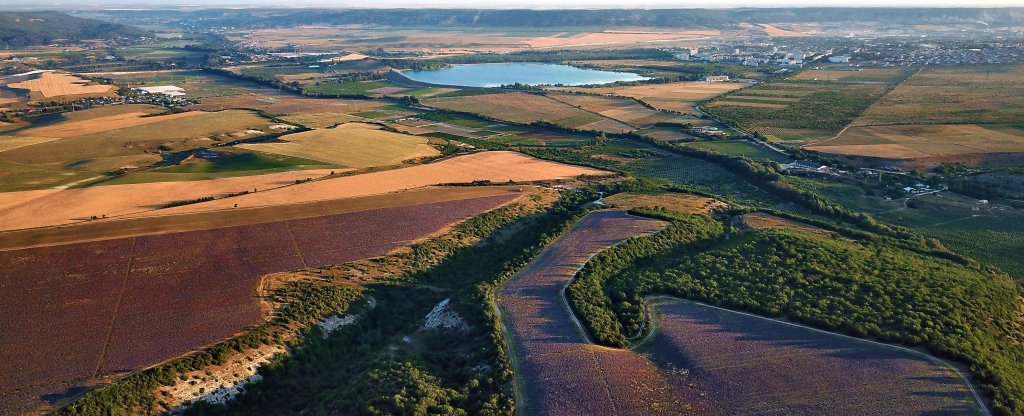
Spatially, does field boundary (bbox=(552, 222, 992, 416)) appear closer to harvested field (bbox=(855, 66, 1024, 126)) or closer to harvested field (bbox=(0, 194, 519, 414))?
harvested field (bbox=(0, 194, 519, 414))

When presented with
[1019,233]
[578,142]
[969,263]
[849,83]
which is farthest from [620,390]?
[849,83]

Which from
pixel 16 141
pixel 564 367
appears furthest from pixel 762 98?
pixel 16 141

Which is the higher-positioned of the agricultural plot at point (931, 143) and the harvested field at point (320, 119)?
the harvested field at point (320, 119)

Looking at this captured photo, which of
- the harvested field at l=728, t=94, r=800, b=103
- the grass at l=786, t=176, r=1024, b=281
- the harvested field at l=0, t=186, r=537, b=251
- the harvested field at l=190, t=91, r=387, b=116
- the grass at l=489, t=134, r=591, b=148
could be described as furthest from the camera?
the harvested field at l=728, t=94, r=800, b=103

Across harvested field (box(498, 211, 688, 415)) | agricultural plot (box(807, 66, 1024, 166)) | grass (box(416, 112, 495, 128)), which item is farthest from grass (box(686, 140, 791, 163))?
harvested field (box(498, 211, 688, 415))

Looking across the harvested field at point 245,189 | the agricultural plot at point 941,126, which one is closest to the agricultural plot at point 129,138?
the harvested field at point 245,189

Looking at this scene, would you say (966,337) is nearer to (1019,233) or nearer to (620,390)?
(620,390)

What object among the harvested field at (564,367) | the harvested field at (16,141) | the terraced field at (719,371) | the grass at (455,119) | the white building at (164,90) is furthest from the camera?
the white building at (164,90)

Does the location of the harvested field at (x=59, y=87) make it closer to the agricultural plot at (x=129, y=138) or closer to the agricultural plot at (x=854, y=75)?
the agricultural plot at (x=129, y=138)
